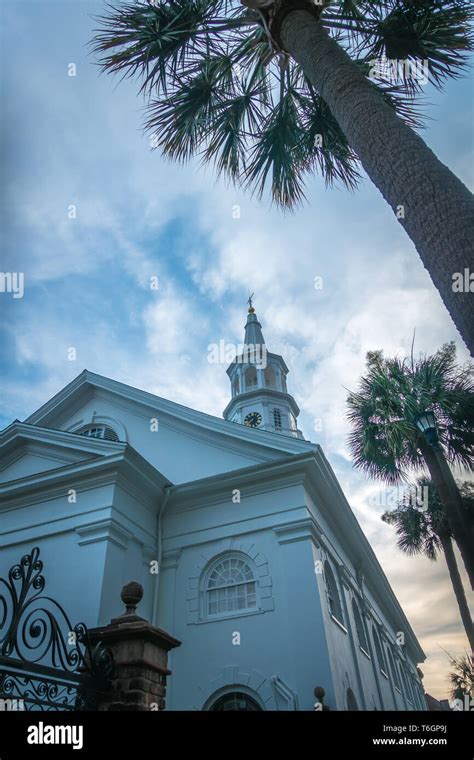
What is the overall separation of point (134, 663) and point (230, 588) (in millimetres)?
6767

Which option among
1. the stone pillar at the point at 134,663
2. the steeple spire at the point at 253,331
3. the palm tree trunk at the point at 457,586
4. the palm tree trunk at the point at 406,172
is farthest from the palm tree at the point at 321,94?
the steeple spire at the point at 253,331

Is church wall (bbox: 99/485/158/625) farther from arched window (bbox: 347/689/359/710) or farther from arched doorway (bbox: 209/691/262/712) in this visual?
arched window (bbox: 347/689/359/710)

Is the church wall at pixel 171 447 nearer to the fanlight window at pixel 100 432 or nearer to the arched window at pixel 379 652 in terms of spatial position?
the fanlight window at pixel 100 432

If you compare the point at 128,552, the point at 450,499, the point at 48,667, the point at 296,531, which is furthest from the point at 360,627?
the point at 48,667

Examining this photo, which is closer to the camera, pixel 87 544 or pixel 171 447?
pixel 87 544

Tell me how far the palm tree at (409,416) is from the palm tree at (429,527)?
139 cm

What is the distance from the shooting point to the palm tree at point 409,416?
11.9m

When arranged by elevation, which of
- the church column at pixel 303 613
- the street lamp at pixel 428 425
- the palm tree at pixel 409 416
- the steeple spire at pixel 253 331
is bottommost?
the church column at pixel 303 613

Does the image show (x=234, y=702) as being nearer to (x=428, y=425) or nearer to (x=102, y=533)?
(x=102, y=533)

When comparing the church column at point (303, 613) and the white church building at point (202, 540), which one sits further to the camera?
the white church building at point (202, 540)

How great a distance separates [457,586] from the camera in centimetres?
1429

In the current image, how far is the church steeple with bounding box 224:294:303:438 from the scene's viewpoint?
23766 mm

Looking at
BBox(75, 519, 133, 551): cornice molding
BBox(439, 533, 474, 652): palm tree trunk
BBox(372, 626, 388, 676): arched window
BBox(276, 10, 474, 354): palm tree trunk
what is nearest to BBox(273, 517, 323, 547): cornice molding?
BBox(75, 519, 133, 551): cornice molding

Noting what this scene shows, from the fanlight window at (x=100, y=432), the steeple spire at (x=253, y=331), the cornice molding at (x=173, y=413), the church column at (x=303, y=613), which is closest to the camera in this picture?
the church column at (x=303, y=613)
